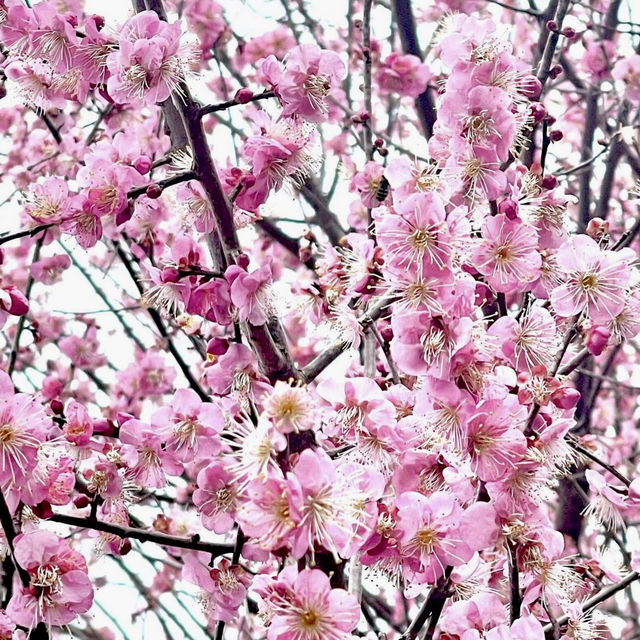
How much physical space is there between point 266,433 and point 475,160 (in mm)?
875

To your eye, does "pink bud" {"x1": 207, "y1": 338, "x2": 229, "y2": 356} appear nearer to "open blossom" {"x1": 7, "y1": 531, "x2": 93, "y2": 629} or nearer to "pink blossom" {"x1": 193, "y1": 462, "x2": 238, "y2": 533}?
"pink blossom" {"x1": 193, "y1": 462, "x2": 238, "y2": 533}

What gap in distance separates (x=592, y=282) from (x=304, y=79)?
79 cm

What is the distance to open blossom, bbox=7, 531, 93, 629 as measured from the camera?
1.52 meters

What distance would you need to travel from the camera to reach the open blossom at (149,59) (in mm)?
1753

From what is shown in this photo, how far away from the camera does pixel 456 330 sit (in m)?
1.47

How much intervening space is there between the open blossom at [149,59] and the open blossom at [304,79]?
203mm

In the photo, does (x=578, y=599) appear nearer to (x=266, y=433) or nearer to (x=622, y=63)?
(x=266, y=433)

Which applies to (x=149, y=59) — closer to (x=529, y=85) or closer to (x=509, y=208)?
(x=509, y=208)

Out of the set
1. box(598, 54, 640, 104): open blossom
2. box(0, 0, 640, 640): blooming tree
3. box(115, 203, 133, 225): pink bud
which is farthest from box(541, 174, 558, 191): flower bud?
box(598, 54, 640, 104): open blossom

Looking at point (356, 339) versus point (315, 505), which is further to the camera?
point (356, 339)

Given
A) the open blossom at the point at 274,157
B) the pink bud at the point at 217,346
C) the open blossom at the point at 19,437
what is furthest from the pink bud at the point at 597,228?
the open blossom at the point at 19,437

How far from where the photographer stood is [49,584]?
1534mm

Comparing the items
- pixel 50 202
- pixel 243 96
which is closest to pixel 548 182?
pixel 243 96

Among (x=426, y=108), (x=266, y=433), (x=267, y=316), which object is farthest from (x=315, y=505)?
(x=426, y=108)
